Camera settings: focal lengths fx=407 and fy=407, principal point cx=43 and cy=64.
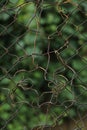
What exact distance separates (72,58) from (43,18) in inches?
11.7

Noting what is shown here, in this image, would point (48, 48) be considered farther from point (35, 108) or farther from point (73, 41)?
point (35, 108)

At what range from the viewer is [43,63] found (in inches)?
96.5

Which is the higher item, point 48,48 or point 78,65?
point 48,48

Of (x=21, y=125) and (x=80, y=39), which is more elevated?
(x=80, y=39)

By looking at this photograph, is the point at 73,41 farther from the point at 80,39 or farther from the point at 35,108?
the point at 35,108

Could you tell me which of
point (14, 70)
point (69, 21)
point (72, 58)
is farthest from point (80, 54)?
point (14, 70)

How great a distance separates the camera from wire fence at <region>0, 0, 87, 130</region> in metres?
2.42

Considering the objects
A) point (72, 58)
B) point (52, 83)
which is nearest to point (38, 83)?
point (52, 83)

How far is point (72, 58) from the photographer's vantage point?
96.7 inches

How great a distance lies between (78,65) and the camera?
2.45 metres

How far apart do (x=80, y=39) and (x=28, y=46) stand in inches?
12.4

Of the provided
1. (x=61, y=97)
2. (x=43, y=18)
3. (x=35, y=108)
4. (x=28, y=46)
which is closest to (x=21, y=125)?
(x=35, y=108)

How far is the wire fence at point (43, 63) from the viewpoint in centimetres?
242

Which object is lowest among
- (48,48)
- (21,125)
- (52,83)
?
(21,125)
